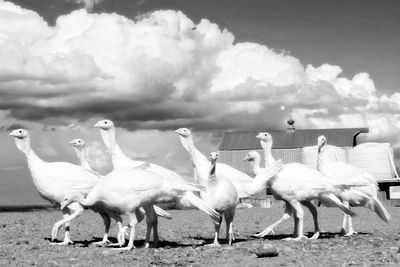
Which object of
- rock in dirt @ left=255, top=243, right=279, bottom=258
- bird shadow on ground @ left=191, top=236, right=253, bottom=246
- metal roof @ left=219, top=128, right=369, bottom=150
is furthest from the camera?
metal roof @ left=219, top=128, right=369, bottom=150

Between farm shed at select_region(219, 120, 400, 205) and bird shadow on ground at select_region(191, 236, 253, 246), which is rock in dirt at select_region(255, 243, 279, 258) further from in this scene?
farm shed at select_region(219, 120, 400, 205)

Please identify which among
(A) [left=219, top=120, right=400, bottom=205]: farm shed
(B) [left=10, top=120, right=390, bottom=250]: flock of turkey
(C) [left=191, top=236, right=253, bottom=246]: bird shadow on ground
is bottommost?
(C) [left=191, top=236, right=253, bottom=246]: bird shadow on ground

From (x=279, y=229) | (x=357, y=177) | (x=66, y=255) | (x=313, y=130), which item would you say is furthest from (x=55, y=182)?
(x=313, y=130)

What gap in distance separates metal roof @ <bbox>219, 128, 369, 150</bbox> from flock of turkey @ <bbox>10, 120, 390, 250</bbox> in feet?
Result: 122

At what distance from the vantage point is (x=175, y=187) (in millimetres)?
13695

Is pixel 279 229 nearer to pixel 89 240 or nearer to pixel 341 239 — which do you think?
pixel 341 239

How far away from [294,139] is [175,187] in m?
44.2

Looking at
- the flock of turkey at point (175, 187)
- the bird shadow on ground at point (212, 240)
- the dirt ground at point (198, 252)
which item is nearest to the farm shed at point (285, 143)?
the flock of turkey at point (175, 187)

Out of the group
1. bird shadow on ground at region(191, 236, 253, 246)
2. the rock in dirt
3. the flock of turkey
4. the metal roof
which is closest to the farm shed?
the metal roof

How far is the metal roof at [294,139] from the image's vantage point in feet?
182

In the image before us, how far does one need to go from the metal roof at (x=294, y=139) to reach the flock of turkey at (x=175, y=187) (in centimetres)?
3708

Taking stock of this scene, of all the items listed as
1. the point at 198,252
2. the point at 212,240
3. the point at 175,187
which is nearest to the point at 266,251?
the point at 198,252

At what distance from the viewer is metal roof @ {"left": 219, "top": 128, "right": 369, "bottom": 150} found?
55531mm

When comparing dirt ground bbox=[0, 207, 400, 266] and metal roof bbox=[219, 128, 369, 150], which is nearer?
dirt ground bbox=[0, 207, 400, 266]
